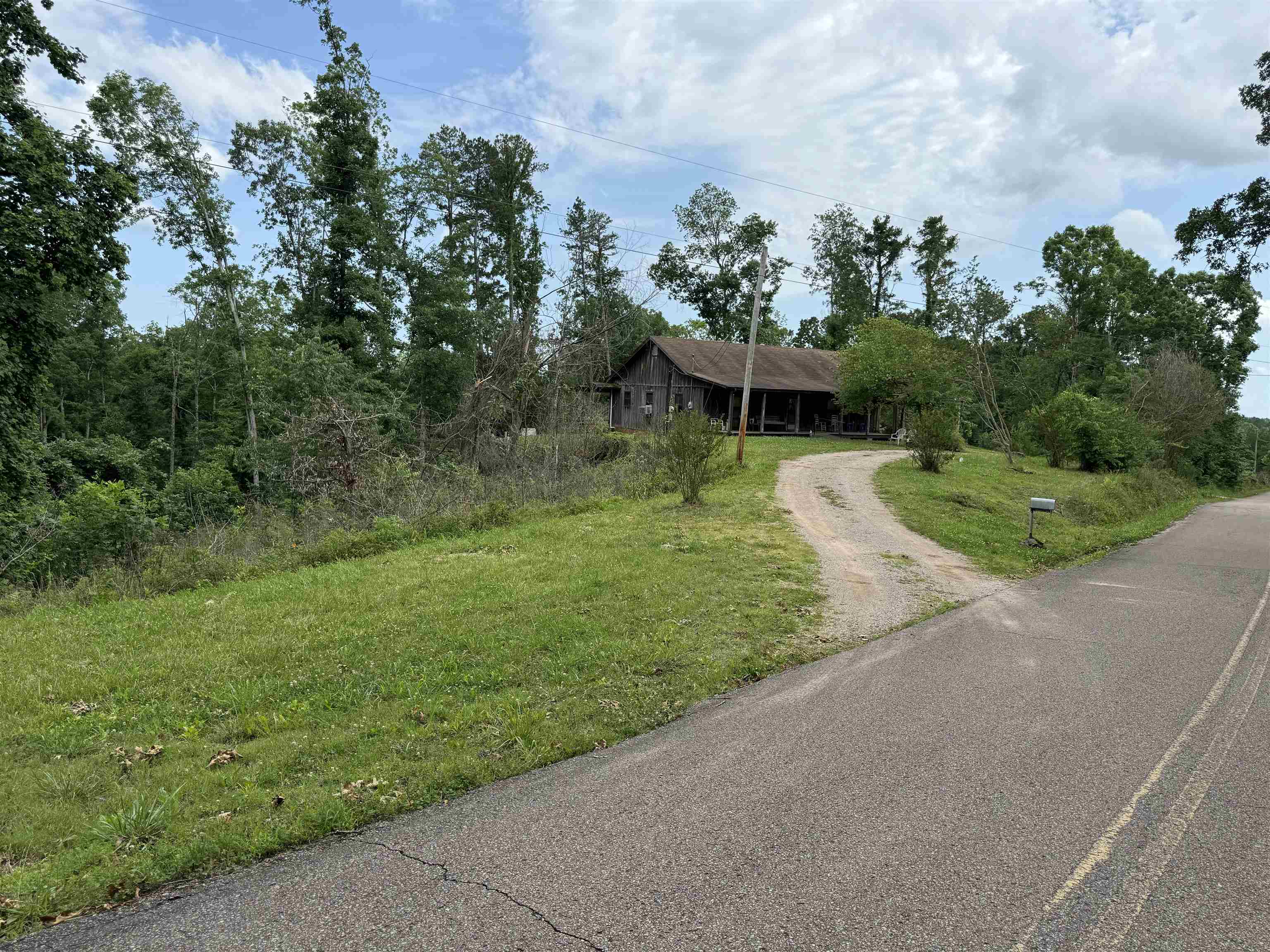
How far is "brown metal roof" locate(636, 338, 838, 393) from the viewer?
35969 millimetres

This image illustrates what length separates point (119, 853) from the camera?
336cm

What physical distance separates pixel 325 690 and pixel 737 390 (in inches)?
1236

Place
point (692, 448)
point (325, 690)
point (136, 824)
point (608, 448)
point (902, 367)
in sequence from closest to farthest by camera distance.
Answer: point (136, 824) < point (325, 690) < point (692, 448) < point (608, 448) < point (902, 367)

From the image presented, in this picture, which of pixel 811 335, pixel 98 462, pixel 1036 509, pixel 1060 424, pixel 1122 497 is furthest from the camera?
pixel 811 335

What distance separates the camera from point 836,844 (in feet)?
11.3

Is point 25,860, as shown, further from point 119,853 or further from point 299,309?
point 299,309

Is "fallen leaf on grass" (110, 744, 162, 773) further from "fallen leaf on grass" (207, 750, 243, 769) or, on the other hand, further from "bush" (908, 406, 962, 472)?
"bush" (908, 406, 962, 472)

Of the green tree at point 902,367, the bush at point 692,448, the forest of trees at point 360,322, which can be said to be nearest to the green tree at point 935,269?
the forest of trees at point 360,322

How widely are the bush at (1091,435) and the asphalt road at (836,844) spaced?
84.9 feet

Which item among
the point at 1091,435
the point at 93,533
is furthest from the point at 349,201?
the point at 1091,435

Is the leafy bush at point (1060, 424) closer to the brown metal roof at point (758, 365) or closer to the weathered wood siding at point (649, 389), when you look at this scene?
the brown metal roof at point (758, 365)

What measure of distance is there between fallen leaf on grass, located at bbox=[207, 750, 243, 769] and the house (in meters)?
30.8

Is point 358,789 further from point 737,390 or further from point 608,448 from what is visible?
point 737,390

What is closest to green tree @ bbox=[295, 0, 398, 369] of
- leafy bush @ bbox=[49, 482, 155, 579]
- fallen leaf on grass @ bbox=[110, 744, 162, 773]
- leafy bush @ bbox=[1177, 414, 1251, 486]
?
leafy bush @ bbox=[49, 482, 155, 579]
